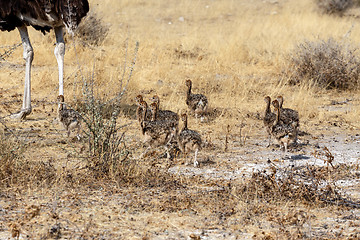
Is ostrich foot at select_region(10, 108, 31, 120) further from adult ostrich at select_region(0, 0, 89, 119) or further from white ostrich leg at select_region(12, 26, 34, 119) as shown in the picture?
adult ostrich at select_region(0, 0, 89, 119)

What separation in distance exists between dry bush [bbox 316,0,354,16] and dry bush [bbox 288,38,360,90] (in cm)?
1062

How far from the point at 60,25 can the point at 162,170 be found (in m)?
3.24

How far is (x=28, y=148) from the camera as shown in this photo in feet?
21.9

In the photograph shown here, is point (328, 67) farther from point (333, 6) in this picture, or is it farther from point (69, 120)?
point (333, 6)

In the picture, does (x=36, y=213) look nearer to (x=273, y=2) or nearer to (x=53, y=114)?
(x=53, y=114)

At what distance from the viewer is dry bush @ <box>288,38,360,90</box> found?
11688mm

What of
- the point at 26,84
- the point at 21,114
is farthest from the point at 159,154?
the point at 26,84

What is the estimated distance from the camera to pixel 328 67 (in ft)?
38.5

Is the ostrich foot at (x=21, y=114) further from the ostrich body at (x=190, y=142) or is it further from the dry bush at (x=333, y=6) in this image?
the dry bush at (x=333, y=6)

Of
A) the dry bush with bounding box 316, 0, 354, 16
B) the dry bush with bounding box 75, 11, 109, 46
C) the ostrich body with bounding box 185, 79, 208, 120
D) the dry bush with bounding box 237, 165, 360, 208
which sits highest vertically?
the dry bush with bounding box 316, 0, 354, 16

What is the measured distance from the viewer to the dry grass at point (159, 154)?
16.0 feet

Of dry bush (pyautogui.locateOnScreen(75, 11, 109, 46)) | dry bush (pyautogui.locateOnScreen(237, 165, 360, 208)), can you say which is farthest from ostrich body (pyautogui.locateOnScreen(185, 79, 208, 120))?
dry bush (pyautogui.locateOnScreen(75, 11, 109, 46))

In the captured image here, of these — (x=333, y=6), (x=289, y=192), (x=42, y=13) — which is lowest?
(x=289, y=192)

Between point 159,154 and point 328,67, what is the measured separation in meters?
5.68
